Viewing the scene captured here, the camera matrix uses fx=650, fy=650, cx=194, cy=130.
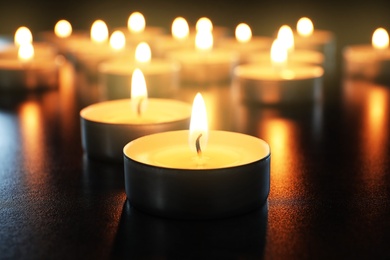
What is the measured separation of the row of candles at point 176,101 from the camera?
0.71 metres

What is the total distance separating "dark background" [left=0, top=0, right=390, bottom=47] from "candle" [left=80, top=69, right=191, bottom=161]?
62.2 inches

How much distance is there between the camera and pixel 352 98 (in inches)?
60.1

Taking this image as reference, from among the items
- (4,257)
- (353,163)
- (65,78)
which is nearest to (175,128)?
(353,163)

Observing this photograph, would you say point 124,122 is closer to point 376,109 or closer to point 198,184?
point 198,184

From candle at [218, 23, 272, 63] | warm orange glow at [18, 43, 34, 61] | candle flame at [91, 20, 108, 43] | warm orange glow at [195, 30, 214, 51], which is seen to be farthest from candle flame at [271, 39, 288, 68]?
candle flame at [91, 20, 108, 43]

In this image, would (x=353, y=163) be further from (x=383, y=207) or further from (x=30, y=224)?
(x=30, y=224)

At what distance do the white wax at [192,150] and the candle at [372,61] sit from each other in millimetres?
961

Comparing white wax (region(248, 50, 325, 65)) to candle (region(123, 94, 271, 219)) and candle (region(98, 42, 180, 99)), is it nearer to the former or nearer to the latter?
candle (region(98, 42, 180, 99))

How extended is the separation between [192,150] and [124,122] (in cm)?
23

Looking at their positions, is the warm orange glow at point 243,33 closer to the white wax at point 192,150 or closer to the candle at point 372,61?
the candle at point 372,61

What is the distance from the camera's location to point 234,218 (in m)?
0.73

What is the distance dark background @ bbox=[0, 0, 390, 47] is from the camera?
2.62 meters

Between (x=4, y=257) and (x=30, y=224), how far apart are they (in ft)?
0.31

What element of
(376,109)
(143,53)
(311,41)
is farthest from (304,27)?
(376,109)
